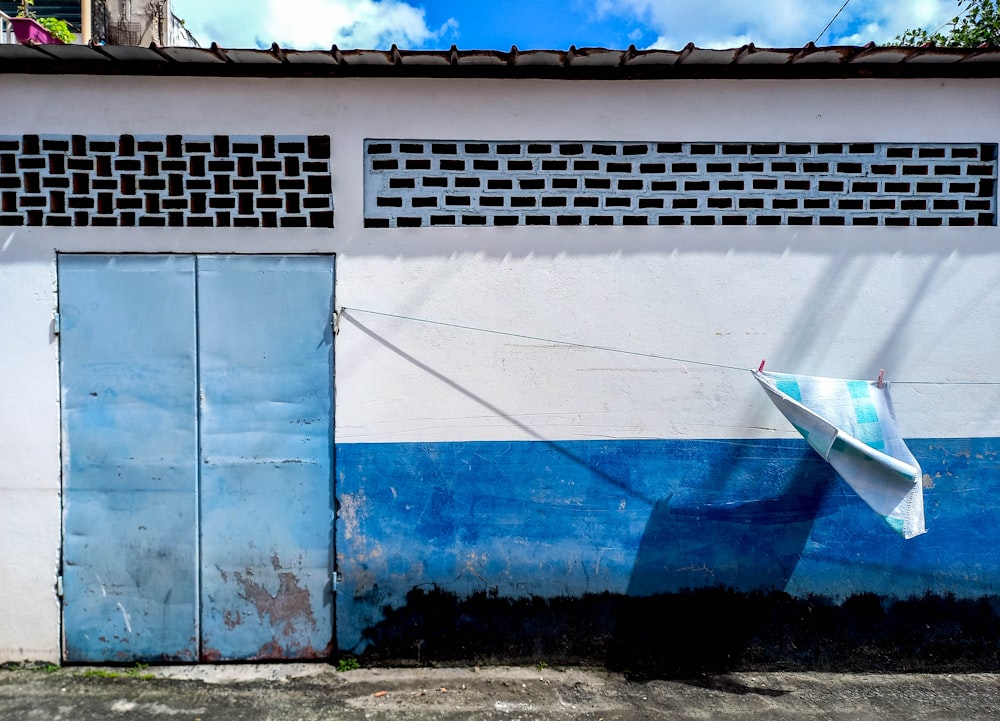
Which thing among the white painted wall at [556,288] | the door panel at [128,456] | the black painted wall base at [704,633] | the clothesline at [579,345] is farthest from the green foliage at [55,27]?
the black painted wall base at [704,633]

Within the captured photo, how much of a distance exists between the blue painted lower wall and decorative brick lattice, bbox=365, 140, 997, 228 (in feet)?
4.21

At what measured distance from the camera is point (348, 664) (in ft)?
13.0

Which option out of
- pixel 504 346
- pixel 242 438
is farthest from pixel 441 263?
pixel 242 438

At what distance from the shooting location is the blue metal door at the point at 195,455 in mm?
3834

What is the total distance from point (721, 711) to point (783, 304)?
2208mm

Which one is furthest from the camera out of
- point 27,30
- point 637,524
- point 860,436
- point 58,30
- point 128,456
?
point 58,30

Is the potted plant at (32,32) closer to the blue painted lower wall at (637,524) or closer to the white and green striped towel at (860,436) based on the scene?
the blue painted lower wall at (637,524)

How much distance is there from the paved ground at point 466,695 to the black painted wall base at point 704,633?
0.08m

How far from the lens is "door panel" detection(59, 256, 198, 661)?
12.5ft

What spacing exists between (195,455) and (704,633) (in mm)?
3069

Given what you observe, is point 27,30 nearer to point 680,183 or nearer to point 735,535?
point 680,183

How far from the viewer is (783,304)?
3.92m

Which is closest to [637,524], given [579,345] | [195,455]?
[579,345]

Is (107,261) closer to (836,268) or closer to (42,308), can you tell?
(42,308)
